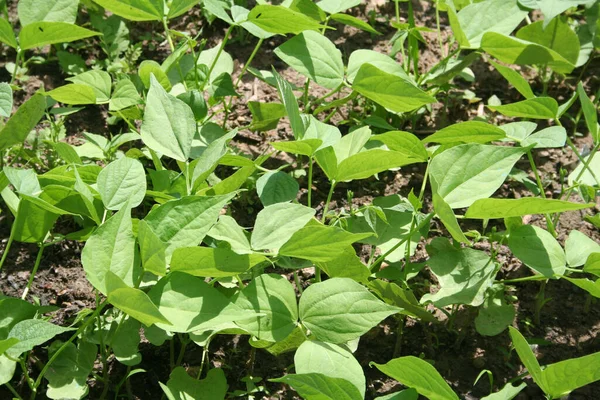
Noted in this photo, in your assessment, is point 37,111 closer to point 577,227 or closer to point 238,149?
point 238,149

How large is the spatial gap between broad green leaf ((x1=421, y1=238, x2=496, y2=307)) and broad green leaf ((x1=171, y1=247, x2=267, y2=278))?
1.63 feet

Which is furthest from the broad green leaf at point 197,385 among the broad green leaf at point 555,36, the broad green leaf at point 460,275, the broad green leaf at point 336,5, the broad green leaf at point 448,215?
the broad green leaf at point 555,36

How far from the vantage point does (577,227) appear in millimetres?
2199

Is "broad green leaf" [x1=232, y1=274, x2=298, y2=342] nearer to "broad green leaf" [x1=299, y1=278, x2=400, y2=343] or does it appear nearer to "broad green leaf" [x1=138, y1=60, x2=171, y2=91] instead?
"broad green leaf" [x1=299, y1=278, x2=400, y2=343]

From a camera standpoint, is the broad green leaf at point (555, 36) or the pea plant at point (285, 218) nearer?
the pea plant at point (285, 218)

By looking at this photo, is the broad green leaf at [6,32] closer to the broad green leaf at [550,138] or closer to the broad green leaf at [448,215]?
the broad green leaf at [448,215]

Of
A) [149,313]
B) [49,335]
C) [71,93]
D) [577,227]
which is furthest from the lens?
[577,227]

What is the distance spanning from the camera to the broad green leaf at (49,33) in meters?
2.00

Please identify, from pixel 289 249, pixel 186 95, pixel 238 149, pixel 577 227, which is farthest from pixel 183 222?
pixel 577 227

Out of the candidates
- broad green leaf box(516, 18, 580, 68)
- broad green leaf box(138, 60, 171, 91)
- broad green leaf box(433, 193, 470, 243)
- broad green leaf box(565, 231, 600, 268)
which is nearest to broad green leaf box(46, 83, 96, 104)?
broad green leaf box(138, 60, 171, 91)

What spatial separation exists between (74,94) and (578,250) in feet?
4.48

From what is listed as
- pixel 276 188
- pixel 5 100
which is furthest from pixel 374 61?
pixel 5 100

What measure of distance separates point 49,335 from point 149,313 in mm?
257

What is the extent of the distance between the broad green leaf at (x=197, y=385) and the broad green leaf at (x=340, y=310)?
0.27 meters
